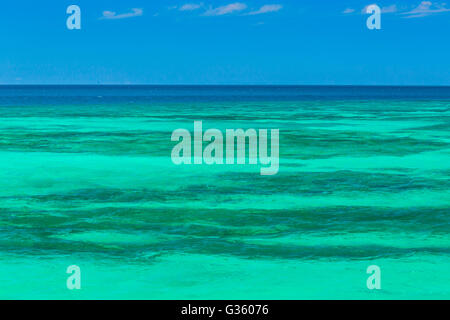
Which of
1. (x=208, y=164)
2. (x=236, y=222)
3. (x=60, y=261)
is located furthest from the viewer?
(x=208, y=164)

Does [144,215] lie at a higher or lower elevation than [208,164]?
lower

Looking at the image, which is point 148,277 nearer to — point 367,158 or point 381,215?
point 381,215

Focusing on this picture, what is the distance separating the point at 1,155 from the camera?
14.9 meters

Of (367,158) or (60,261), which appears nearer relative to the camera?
(60,261)

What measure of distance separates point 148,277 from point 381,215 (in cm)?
341

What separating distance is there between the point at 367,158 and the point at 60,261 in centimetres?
865

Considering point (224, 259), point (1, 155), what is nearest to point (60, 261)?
point (224, 259)

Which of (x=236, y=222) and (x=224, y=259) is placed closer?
(x=224, y=259)

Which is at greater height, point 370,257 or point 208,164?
point 208,164
